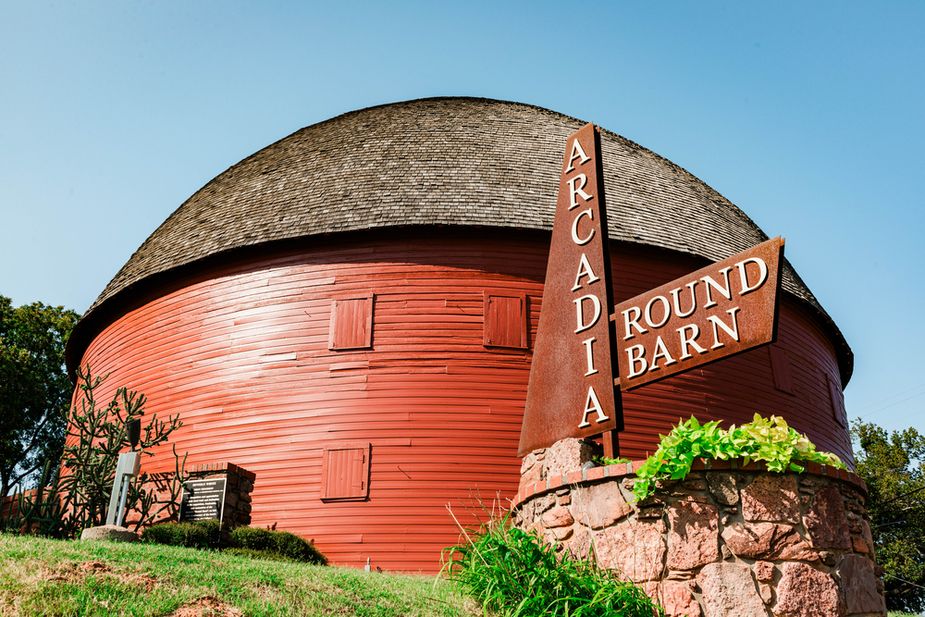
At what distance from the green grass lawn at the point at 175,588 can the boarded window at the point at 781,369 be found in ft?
34.3

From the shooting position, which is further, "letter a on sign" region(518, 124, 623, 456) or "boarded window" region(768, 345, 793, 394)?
"boarded window" region(768, 345, 793, 394)

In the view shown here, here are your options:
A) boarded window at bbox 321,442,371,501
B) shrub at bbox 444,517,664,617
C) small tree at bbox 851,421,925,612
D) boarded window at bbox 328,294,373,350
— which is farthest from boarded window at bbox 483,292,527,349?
small tree at bbox 851,421,925,612

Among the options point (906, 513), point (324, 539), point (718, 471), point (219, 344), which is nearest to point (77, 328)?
point (219, 344)

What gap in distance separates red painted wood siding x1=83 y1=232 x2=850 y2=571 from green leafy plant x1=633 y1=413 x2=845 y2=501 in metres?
6.76

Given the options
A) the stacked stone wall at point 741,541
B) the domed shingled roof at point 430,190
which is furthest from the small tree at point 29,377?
the stacked stone wall at point 741,541

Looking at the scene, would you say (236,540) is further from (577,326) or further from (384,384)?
(577,326)

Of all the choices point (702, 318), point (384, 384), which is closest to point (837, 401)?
point (384, 384)

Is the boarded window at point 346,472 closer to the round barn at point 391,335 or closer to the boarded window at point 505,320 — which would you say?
the round barn at point 391,335

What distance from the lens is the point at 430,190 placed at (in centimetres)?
1465

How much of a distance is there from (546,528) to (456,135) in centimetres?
Answer: 1246

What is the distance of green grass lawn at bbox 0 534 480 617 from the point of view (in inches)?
187

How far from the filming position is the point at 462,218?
13.7m

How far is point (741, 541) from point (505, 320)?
817 cm

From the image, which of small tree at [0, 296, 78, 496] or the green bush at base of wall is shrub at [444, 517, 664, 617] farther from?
small tree at [0, 296, 78, 496]
